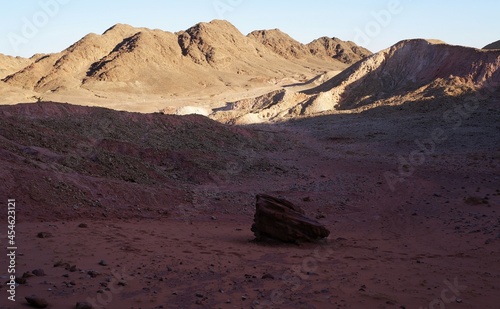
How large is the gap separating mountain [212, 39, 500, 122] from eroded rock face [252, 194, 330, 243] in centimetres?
2486

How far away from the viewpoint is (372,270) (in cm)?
683

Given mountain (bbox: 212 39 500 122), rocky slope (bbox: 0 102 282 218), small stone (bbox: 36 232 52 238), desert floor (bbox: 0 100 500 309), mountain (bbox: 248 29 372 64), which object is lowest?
desert floor (bbox: 0 100 500 309)

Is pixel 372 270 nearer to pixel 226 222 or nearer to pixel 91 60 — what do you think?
pixel 226 222

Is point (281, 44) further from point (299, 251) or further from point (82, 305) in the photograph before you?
point (82, 305)

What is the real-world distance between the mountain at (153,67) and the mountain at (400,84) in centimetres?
2315

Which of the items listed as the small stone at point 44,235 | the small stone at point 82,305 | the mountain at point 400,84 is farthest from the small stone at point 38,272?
the mountain at point 400,84

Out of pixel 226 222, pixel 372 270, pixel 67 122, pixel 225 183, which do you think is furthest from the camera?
pixel 67 122

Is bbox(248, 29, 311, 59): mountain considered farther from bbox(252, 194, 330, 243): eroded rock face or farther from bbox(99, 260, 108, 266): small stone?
bbox(99, 260, 108, 266): small stone

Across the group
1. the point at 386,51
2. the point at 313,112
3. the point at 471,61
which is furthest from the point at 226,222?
the point at 386,51

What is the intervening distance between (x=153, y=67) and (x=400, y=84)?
1623 inches

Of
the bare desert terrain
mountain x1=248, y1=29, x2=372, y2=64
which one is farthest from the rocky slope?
mountain x1=248, y1=29, x2=372, y2=64

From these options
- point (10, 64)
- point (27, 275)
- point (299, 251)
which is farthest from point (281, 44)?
point (27, 275)

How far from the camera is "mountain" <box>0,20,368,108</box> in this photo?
63469 mm

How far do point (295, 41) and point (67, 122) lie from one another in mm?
92709
